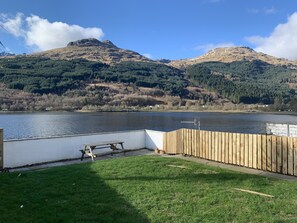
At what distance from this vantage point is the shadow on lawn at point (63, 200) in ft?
17.0

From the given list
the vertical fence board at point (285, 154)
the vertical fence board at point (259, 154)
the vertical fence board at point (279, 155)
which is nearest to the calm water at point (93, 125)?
the vertical fence board at point (259, 154)

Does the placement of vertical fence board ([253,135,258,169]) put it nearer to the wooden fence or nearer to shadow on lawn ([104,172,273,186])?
the wooden fence

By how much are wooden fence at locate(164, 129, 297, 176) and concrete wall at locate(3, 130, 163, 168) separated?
1.54 meters

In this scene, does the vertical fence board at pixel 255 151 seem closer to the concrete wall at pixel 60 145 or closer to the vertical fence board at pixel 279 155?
the vertical fence board at pixel 279 155

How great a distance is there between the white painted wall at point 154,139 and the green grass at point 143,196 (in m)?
4.72

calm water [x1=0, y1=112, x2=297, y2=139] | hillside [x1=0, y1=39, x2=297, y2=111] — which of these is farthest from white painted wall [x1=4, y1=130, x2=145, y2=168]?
hillside [x1=0, y1=39, x2=297, y2=111]

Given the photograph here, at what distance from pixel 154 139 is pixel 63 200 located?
8223 millimetres

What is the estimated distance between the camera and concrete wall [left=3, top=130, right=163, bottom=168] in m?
10.8

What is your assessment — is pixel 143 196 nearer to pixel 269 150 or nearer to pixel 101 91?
pixel 269 150

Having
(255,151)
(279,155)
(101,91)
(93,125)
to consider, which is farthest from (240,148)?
(101,91)

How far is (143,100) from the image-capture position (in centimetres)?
14400

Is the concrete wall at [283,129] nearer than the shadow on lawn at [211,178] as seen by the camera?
No

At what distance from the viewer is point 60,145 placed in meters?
12.0

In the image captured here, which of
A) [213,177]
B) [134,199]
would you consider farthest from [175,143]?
[134,199]
